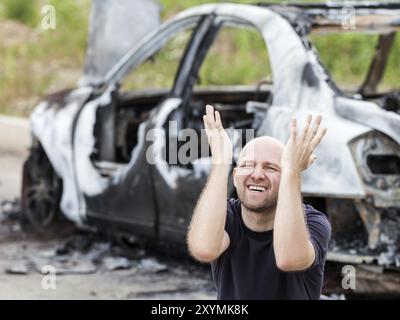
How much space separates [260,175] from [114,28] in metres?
6.20

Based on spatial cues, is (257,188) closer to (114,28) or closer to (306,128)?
(306,128)

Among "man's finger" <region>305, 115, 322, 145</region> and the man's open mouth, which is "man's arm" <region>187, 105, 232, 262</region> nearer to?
the man's open mouth

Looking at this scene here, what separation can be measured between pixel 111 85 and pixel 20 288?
5.90 feet

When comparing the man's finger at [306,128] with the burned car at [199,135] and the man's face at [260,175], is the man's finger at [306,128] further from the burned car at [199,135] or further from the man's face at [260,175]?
the burned car at [199,135]

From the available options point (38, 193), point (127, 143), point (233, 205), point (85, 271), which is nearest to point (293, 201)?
point (233, 205)

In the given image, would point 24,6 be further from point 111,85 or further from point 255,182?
point 255,182

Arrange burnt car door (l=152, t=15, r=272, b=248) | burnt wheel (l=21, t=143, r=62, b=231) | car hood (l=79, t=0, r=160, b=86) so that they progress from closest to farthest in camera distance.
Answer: burnt car door (l=152, t=15, r=272, b=248) < burnt wheel (l=21, t=143, r=62, b=231) < car hood (l=79, t=0, r=160, b=86)

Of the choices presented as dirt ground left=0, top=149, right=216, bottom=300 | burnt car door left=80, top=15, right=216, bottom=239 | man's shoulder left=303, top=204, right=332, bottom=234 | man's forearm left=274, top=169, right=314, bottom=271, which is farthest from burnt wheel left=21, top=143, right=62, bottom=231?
man's forearm left=274, top=169, right=314, bottom=271

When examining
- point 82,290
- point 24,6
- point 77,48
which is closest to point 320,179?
point 82,290

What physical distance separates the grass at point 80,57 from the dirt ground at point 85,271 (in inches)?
189

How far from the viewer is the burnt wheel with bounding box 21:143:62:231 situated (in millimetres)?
7387

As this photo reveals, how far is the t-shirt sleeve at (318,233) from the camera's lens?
303 centimetres

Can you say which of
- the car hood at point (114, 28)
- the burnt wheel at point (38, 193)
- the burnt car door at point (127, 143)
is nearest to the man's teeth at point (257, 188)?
the burnt car door at point (127, 143)

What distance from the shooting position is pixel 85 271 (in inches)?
253
